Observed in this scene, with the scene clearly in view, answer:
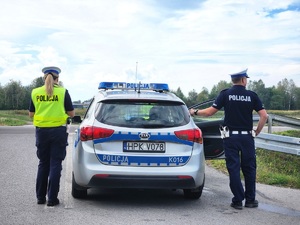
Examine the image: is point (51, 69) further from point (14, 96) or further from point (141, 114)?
point (14, 96)

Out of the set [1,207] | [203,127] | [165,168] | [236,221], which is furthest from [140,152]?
[203,127]

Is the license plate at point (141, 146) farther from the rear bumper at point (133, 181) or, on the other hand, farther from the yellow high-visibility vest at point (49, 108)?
the yellow high-visibility vest at point (49, 108)

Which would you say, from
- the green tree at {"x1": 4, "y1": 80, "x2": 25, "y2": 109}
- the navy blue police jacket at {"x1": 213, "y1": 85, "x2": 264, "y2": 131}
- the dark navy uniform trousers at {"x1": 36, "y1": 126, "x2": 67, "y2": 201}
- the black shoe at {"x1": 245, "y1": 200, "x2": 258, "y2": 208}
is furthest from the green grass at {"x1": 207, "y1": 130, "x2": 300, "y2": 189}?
the green tree at {"x1": 4, "y1": 80, "x2": 25, "y2": 109}

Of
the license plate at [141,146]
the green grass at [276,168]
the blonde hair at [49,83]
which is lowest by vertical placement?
the green grass at [276,168]

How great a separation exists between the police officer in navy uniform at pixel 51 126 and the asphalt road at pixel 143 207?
29 cm

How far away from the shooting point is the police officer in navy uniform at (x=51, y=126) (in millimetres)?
6891

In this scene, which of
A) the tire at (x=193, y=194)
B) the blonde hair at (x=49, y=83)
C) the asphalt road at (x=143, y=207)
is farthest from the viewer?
the tire at (x=193, y=194)

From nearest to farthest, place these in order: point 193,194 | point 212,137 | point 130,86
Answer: point 193,194, point 130,86, point 212,137

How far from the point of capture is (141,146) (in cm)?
677

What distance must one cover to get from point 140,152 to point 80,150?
2.68ft

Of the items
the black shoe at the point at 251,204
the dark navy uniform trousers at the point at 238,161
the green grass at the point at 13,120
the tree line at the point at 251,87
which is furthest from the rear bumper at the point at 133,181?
the tree line at the point at 251,87

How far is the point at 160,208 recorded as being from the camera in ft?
22.5

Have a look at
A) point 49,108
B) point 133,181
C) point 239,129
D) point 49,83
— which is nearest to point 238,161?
point 239,129

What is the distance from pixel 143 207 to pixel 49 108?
1.86m
